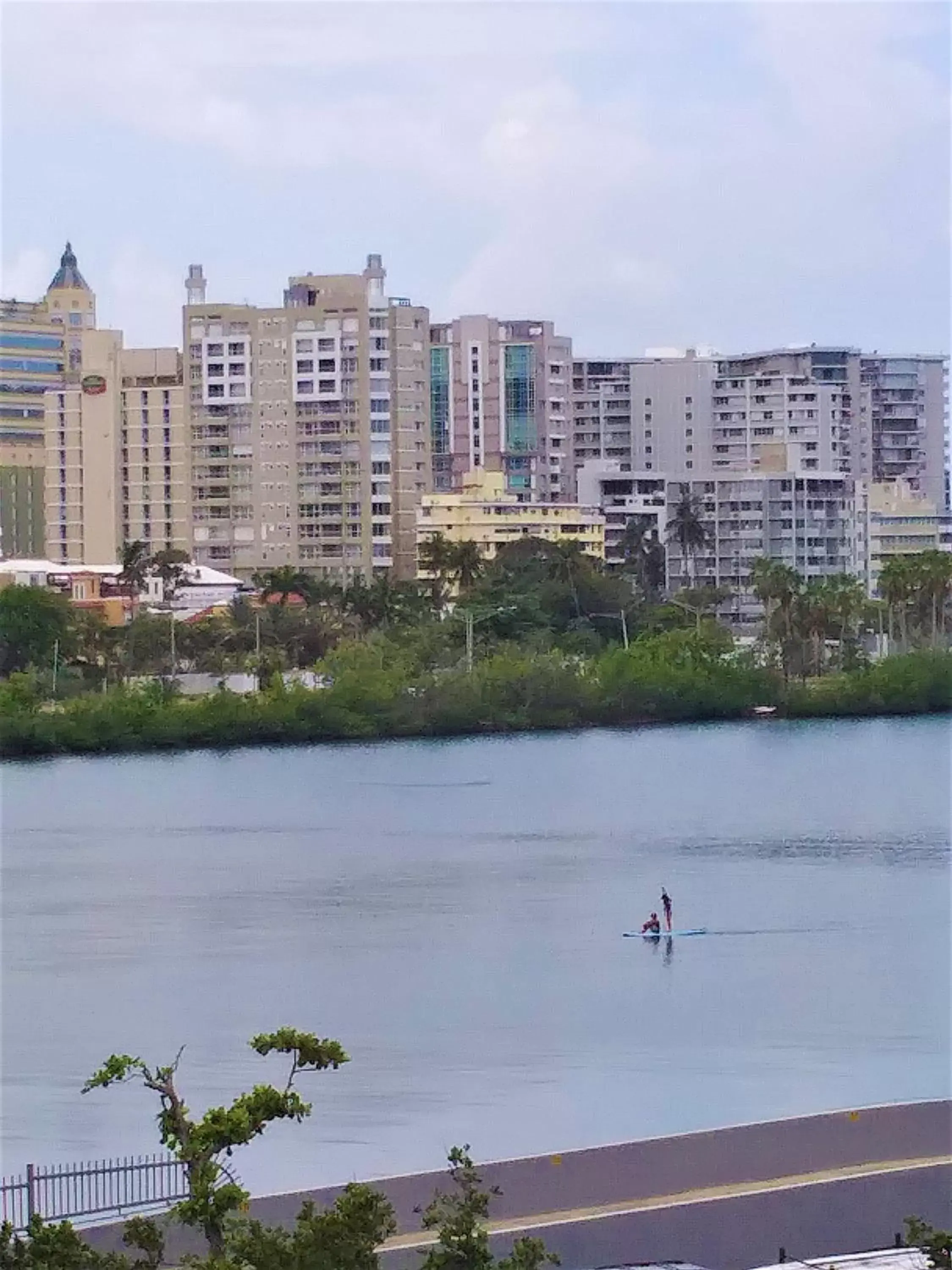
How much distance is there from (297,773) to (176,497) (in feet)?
61.2

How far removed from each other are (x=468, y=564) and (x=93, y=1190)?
120ft

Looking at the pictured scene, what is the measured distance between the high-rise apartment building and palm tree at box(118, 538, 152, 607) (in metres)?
12.4

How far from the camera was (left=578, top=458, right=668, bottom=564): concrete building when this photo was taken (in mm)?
49406

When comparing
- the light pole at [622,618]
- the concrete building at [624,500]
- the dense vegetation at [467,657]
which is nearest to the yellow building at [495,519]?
the concrete building at [624,500]

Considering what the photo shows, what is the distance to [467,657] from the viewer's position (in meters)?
36.4

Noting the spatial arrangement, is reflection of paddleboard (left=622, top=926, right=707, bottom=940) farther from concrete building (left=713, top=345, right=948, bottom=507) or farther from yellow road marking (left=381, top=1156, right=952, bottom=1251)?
concrete building (left=713, top=345, right=948, bottom=507)

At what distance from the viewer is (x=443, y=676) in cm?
3481

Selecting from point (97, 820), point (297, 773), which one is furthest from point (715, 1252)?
point (297, 773)

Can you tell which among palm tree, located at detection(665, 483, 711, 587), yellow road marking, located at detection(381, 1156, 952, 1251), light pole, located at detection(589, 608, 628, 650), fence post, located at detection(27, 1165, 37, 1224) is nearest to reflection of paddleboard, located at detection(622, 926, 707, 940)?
yellow road marking, located at detection(381, 1156, 952, 1251)

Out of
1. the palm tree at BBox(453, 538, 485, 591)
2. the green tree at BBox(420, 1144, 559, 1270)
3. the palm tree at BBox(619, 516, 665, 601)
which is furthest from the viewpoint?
the palm tree at BBox(619, 516, 665, 601)

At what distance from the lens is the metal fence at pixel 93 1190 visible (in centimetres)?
618

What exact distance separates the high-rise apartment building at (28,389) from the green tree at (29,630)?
57.6 ft

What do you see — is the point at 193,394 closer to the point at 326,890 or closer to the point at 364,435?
the point at 364,435

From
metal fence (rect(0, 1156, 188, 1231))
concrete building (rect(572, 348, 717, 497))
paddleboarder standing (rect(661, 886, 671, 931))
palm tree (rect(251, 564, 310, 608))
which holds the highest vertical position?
concrete building (rect(572, 348, 717, 497))
